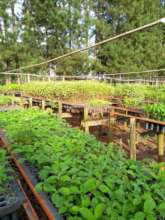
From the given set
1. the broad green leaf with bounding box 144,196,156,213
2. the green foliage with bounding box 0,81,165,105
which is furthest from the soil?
the broad green leaf with bounding box 144,196,156,213

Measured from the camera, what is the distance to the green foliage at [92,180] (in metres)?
1.38

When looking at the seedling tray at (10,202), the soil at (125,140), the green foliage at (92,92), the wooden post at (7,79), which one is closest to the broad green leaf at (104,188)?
the seedling tray at (10,202)

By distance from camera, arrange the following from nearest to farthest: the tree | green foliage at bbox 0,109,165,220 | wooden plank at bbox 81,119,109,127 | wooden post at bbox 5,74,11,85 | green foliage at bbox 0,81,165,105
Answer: green foliage at bbox 0,109,165,220, wooden plank at bbox 81,119,109,127, green foliage at bbox 0,81,165,105, wooden post at bbox 5,74,11,85, the tree

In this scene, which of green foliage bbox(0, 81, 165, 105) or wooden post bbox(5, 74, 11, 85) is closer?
green foliage bbox(0, 81, 165, 105)

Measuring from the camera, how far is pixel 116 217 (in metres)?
1.31

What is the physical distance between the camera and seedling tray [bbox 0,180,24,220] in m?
1.47

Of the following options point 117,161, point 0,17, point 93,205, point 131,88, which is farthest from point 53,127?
point 0,17

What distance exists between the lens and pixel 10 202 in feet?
5.00

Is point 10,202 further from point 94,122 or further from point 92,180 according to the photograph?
point 94,122

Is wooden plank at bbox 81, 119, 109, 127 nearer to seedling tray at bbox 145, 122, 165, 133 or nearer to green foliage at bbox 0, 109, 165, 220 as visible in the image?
seedling tray at bbox 145, 122, 165, 133

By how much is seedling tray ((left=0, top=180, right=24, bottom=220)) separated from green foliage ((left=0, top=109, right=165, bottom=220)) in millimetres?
140

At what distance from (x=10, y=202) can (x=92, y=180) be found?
0.48 metres

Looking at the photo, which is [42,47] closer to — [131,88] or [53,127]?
[131,88]

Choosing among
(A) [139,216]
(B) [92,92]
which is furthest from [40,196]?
(B) [92,92]
